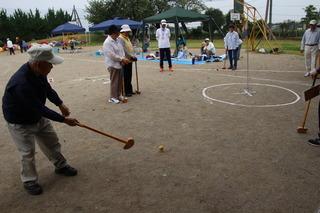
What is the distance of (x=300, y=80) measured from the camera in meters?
10.8

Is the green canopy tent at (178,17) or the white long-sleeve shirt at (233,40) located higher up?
the green canopy tent at (178,17)

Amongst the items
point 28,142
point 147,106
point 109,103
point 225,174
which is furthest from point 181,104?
point 28,142

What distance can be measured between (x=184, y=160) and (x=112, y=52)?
4274 mm

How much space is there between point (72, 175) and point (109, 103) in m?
4.17

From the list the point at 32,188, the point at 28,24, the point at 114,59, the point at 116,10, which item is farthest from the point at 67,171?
the point at 28,24

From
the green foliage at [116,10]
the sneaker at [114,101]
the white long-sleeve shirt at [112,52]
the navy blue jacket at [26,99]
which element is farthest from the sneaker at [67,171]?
the green foliage at [116,10]

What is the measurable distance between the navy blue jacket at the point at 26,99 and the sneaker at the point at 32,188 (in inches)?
29.7

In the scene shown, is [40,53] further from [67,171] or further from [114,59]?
[114,59]

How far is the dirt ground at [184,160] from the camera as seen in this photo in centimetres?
374

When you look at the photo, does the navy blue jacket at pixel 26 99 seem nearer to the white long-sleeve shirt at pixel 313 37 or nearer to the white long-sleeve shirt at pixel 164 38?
the white long-sleeve shirt at pixel 313 37

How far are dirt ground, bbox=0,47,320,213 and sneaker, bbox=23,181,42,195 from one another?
0.23ft

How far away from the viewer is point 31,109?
3709mm

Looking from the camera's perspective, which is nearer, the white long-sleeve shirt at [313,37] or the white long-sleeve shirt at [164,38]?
the white long-sleeve shirt at [313,37]

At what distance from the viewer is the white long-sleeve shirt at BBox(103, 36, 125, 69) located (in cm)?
815
